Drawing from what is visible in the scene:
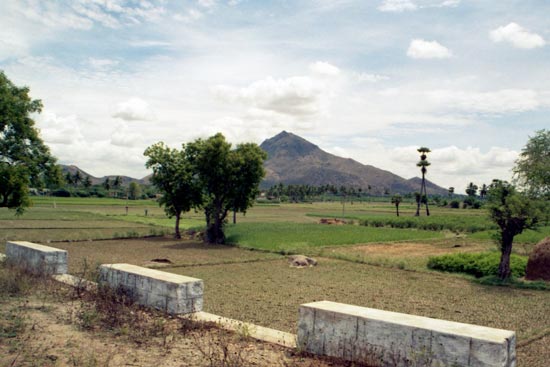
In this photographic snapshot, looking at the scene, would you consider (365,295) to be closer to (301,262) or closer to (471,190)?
(301,262)

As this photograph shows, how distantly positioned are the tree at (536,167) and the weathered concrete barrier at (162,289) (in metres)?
15.8

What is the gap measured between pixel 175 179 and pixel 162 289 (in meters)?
27.3

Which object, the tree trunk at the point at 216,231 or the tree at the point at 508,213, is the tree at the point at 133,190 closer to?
the tree trunk at the point at 216,231

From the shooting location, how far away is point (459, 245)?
34.9 meters

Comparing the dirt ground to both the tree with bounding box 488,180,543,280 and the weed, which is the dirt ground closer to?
the weed

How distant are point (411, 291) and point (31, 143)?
24.3 metres

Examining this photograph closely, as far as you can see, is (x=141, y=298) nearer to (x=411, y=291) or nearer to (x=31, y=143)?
(x=411, y=291)

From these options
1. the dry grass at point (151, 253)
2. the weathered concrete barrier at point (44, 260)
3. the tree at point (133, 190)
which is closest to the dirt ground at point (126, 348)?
the weathered concrete barrier at point (44, 260)

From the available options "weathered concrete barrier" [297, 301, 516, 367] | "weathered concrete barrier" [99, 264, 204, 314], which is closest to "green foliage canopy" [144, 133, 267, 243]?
"weathered concrete barrier" [99, 264, 204, 314]

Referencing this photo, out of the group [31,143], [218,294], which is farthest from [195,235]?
[218,294]

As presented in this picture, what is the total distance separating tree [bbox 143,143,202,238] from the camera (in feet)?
122

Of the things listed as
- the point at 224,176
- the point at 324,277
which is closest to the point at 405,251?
the point at 324,277

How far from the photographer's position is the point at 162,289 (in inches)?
419

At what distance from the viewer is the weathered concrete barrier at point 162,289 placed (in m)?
10.3
